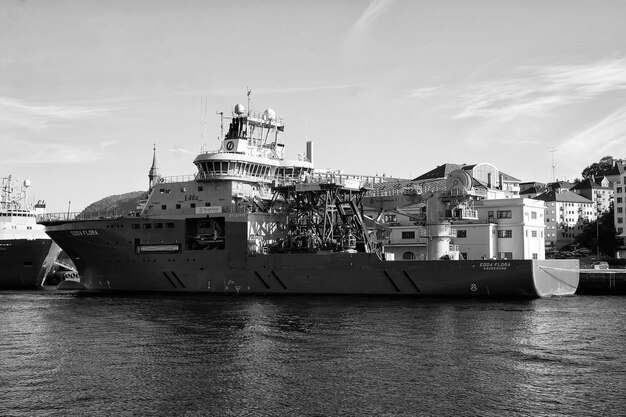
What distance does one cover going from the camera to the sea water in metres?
17.4

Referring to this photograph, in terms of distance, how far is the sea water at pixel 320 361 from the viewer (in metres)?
17.4

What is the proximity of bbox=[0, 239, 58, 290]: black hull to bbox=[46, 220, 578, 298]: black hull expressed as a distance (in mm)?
11368

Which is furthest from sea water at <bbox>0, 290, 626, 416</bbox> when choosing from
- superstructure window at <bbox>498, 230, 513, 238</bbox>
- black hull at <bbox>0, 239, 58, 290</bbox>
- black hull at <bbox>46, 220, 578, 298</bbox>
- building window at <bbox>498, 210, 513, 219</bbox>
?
black hull at <bbox>0, 239, 58, 290</bbox>

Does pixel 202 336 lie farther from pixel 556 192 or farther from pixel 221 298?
pixel 556 192

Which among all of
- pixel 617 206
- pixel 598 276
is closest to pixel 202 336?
pixel 598 276

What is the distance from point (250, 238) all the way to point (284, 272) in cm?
352

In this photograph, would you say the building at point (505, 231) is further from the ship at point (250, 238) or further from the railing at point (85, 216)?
the railing at point (85, 216)

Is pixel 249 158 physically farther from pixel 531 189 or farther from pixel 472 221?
pixel 531 189

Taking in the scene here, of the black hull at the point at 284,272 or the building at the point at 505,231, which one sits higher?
the building at the point at 505,231

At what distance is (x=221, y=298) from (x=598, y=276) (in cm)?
2834

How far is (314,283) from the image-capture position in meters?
42.2

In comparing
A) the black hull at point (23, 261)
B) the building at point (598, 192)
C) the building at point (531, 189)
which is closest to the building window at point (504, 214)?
the black hull at point (23, 261)

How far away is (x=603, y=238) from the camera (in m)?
81.6

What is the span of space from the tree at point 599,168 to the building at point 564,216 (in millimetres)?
27633
